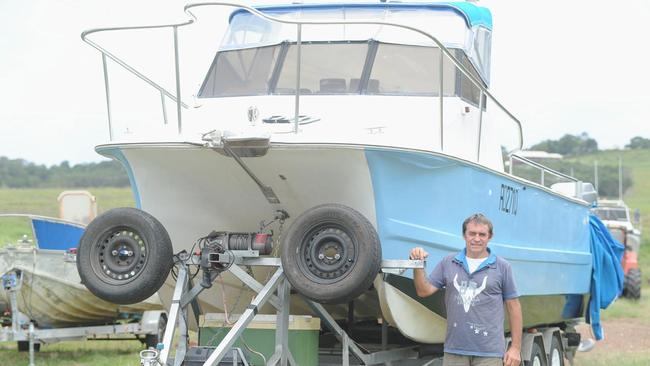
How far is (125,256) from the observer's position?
25.5ft

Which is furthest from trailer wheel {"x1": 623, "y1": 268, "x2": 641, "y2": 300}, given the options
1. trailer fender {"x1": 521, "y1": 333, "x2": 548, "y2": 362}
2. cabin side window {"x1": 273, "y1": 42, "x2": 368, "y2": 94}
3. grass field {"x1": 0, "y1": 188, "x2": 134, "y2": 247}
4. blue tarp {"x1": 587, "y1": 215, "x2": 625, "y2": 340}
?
grass field {"x1": 0, "y1": 188, "x2": 134, "y2": 247}

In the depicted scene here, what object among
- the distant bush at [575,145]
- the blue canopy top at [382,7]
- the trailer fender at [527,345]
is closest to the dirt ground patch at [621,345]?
the trailer fender at [527,345]

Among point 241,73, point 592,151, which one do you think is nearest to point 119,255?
point 241,73

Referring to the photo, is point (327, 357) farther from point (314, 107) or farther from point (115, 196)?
point (115, 196)

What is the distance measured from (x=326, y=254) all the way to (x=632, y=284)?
718 inches

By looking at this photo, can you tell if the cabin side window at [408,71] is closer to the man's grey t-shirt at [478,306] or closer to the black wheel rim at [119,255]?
the man's grey t-shirt at [478,306]

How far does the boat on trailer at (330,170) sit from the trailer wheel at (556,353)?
0.80m

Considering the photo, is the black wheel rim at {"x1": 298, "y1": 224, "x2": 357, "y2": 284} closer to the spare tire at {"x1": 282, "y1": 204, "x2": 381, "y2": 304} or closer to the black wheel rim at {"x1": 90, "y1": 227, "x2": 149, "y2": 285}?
the spare tire at {"x1": 282, "y1": 204, "x2": 381, "y2": 304}

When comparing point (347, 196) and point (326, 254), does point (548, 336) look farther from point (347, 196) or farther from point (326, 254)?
point (326, 254)

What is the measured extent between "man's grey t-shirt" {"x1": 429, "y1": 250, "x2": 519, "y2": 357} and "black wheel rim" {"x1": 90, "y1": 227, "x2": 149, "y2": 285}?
7.11 feet

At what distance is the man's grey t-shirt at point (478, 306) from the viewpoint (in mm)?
7375

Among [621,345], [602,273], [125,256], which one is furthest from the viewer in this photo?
[621,345]

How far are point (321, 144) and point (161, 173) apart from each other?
1434mm

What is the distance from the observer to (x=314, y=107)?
8.60 m
